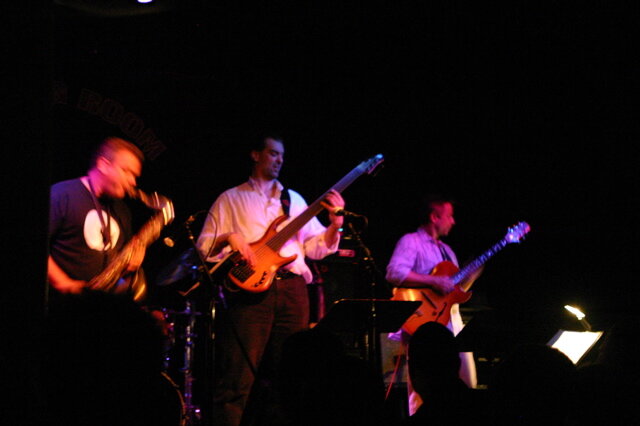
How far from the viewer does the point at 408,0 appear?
20.1ft

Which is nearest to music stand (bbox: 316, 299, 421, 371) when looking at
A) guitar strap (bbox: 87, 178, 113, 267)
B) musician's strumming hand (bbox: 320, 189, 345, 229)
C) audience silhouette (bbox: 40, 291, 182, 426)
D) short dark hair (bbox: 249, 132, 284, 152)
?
musician's strumming hand (bbox: 320, 189, 345, 229)


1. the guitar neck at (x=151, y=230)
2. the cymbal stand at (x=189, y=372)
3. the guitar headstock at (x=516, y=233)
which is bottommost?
the cymbal stand at (x=189, y=372)

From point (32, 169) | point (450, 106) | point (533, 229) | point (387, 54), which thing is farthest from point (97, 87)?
point (533, 229)

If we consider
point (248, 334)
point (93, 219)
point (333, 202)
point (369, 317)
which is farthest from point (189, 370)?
point (333, 202)

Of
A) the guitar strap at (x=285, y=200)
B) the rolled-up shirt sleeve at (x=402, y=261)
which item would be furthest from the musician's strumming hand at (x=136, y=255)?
the rolled-up shirt sleeve at (x=402, y=261)

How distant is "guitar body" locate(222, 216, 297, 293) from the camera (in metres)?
4.83

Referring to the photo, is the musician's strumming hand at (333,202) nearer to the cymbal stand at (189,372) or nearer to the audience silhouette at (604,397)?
the cymbal stand at (189,372)

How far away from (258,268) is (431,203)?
2.44 metres

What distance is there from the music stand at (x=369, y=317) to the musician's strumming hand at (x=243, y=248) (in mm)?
818

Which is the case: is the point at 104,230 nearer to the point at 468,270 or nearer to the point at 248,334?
the point at 248,334

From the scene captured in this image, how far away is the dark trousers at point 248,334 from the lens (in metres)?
4.68

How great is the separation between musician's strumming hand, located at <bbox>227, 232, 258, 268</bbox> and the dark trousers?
0.27m

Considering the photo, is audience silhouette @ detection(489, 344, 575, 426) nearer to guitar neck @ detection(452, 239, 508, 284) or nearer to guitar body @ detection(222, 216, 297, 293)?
guitar body @ detection(222, 216, 297, 293)

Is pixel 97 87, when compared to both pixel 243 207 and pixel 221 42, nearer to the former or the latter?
pixel 221 42
